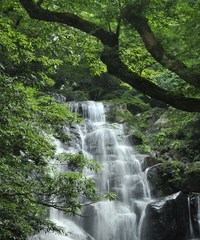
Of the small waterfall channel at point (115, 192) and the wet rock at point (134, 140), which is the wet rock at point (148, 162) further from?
the wet rock at point (134, 140)

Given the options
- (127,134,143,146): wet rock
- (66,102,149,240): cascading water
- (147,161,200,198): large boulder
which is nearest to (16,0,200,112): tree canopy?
(66,102,149,240): cascading water

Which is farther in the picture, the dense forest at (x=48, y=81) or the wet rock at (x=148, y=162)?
the wet rock at (x=148, y=162)

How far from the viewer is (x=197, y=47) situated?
17.2 ft

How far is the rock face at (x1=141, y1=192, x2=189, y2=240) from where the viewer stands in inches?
478

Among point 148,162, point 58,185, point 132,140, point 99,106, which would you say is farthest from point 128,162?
point 58,185

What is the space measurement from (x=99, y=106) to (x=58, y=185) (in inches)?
670

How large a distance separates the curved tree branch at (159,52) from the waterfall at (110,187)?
6.29 metres

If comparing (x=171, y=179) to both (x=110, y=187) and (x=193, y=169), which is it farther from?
(x=110, y=187)

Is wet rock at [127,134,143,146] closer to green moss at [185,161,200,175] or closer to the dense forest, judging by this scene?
green moss at [185,161,200,175]

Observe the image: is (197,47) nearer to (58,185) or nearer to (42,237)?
(58,185)

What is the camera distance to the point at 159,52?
516cm

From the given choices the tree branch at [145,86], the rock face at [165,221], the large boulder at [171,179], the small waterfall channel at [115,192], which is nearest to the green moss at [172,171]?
the large boulder at [171,179]

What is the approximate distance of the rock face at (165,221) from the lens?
12141 mm

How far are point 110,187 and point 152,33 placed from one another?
33.6 feet
